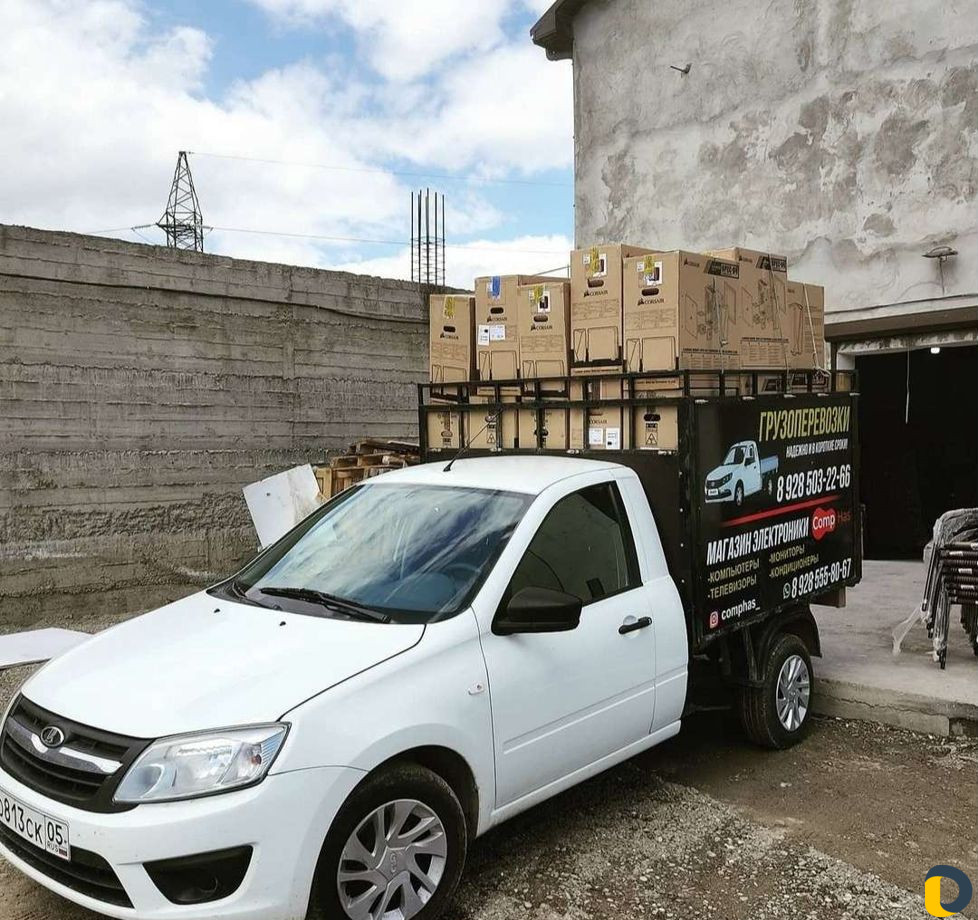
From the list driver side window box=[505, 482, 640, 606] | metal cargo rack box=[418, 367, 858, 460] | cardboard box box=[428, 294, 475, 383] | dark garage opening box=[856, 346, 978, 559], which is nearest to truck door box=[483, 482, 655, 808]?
driver side window box=[505, 482, 640, 606]

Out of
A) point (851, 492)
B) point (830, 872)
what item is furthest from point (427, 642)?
point (851, 492)

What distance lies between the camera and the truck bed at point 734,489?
4363 millimetres

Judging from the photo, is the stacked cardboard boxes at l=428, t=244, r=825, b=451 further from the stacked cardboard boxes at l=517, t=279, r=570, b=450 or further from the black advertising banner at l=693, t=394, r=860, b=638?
the black advertising banner at l=693, t=394, r=860, b=638

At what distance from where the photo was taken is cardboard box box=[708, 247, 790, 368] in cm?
521

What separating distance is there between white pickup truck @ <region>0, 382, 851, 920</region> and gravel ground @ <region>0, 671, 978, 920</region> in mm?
347

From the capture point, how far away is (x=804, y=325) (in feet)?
19.3

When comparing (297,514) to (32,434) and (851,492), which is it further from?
(851,492)

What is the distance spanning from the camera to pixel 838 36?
9.29m

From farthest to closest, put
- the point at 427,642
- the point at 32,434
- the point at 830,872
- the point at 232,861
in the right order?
the point at 32,434, the point at 830,872, the point at 427,642, the point at 232,861

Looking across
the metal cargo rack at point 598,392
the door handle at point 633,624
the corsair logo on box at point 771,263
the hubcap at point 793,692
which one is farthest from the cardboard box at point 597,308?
the hubcap at point 793,692

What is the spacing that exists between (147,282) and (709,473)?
5601mm

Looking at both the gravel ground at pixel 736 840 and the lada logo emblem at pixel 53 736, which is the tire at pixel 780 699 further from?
the lada logo emblem at pixel 53 736

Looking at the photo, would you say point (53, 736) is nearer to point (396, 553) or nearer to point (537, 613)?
point (396, 553)
